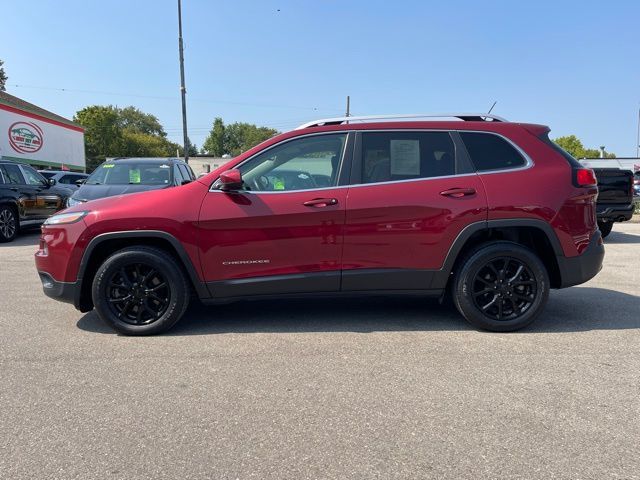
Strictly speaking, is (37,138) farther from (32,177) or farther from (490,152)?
(490,152)

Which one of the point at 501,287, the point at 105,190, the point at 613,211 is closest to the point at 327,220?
the point at 501,287

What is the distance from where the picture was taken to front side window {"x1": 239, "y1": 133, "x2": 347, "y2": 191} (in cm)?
429

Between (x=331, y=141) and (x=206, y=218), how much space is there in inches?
51.9

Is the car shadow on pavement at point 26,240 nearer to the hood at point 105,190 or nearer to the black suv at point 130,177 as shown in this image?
the black suv at point 130,177

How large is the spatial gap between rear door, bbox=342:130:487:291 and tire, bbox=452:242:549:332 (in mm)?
259

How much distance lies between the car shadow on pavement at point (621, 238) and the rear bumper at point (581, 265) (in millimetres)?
6356

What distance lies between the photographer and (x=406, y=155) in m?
4.36

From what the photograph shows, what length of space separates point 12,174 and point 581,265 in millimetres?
11213

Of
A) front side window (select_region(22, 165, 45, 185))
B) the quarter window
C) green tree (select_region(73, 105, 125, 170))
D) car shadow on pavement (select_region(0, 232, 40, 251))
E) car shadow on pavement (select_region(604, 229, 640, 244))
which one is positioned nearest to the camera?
the quarter window

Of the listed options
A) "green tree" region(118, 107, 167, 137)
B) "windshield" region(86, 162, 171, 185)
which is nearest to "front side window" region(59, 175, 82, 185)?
"windshield" region(86, 162, 171, 185)

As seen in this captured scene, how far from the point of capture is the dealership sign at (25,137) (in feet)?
95.6

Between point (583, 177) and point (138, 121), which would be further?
point (138, 121)

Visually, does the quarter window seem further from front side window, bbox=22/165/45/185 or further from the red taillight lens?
the red taillight lens

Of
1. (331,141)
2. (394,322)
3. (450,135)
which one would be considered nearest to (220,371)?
(394,322)
